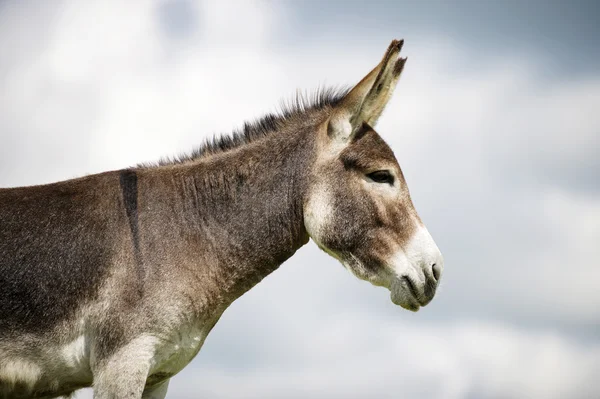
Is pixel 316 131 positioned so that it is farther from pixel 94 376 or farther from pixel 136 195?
pixel 94 376

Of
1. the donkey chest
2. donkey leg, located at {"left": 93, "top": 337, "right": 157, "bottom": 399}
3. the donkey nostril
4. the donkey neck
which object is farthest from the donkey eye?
donkey leg, located at {"left": 93, "top": 337, "right": 157, "bottom": 399}

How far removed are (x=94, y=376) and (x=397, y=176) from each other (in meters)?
3.92

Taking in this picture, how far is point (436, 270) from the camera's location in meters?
7.85

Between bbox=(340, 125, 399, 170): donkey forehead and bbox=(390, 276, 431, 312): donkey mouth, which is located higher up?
bbox=(340, 125, 399, 170): donkey forehead

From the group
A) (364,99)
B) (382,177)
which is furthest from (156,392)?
(364,99)

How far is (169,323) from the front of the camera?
24.5 ft

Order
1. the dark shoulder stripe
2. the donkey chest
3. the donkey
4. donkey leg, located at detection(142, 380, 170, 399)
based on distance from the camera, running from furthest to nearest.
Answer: donkey leg, located at detection(142, 380, 170, 399) → the dark shoulder stripe → the donkey chest → the donkey

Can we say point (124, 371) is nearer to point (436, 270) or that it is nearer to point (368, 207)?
point (368, 207)

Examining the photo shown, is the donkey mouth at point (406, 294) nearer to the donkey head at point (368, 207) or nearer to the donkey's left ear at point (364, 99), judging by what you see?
the donkey head at point (368, 207)

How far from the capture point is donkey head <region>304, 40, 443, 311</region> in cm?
789

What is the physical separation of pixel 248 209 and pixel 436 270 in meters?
2.22

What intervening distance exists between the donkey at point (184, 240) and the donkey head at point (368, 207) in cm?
2

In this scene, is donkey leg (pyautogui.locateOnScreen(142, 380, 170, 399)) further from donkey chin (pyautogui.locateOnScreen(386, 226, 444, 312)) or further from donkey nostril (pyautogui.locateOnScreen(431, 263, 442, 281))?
donkey nostril (pyautogui.locateOnScreen(431, 263, 442, 281))

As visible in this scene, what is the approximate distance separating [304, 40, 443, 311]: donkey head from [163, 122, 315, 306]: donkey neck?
0.22m
